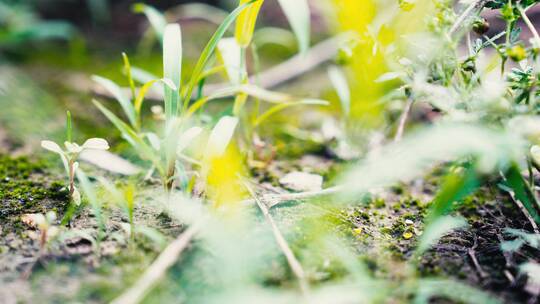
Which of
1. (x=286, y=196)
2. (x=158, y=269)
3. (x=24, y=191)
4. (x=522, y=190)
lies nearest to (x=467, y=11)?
(x=522, y=190)

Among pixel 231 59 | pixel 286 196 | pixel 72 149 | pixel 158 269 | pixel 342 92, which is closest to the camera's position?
pixel 158 269

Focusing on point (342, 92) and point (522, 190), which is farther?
point (342, 92)

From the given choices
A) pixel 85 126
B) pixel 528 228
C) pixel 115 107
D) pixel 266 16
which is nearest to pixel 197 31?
pixel 266 16

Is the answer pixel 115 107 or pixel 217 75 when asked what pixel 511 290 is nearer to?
pixel 115 107

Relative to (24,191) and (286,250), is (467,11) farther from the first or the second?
(24,191)

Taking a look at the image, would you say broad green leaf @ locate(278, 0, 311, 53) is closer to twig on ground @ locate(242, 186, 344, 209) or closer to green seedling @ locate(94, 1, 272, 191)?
green seedling @ locate(94, 1, 272, 191)
